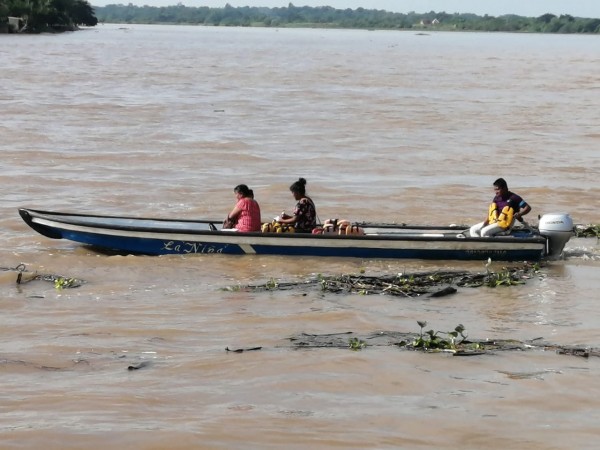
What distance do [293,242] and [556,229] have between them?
2.85 m

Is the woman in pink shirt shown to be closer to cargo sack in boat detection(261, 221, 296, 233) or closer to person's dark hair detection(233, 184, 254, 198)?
person's dark hair detection(233, 184, 254, 198)

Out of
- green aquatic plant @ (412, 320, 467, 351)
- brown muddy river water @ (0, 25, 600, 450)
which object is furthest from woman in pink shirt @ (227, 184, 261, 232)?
green aquatic plant @ (412, 320, 467, 351)

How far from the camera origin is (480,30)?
172750 millimetres

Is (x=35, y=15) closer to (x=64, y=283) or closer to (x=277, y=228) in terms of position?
(x=277, y=228)

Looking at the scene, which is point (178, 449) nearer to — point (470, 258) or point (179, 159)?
point (470, 258)

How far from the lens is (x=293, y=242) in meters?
11.6

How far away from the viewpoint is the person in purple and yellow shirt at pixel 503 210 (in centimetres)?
1167

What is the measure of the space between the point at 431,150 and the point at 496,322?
539 inches

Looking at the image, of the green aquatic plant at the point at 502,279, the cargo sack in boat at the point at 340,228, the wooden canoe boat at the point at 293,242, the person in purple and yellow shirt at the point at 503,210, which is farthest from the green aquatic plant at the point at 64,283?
the person in purple and yellow shirt at the point at 503,210

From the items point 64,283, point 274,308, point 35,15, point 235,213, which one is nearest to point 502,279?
point 274,308

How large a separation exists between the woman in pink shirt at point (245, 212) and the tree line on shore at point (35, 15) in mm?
74290

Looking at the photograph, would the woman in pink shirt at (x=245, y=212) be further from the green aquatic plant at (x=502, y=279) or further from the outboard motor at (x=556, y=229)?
the outboard motor at (x=556, y=229)

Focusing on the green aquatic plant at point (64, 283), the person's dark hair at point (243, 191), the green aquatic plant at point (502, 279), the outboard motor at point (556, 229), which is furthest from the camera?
the person's dark hair at point (243, 191)

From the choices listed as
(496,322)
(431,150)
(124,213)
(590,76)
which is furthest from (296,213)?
(590,76)
